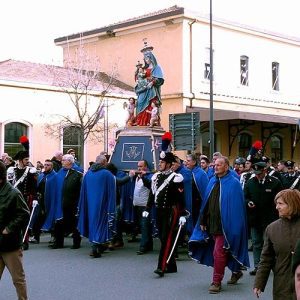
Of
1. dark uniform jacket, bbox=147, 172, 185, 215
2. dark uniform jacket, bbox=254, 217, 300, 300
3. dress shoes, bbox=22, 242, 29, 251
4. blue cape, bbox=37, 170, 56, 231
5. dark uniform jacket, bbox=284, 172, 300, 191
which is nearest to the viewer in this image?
dark uniform jacket, bbox=254, 217, 300, 300

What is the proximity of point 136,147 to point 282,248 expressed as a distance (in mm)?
9313

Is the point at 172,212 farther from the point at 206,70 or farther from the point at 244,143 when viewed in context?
the point at 244,143

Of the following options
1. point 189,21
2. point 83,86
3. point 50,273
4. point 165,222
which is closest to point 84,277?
point 50,273

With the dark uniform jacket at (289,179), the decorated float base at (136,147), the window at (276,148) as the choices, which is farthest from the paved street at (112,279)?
the window at (276,148)

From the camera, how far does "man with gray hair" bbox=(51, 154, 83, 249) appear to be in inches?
504

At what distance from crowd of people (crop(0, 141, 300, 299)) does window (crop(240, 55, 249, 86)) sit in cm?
2010

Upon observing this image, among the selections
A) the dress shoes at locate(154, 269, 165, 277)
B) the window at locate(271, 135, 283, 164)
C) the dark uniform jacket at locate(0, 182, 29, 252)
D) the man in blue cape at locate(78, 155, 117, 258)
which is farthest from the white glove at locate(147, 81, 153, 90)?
the window at locate(271, 135, 283, 164)

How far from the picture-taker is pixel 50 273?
9.84 m

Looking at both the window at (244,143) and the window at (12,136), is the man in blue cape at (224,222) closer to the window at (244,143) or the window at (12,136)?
the window at (12,136)

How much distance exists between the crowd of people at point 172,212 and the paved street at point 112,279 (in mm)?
271

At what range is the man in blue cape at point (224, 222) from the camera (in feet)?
28.1

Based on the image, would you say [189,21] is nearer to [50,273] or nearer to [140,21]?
[140,21]

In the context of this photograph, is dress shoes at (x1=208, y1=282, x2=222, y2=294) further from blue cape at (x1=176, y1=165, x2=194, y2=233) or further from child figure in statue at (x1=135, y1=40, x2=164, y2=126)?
child figure in statue at (x1=135, y1=40, x2=164, y2=126)

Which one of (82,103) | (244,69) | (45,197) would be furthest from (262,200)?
(244,69)
